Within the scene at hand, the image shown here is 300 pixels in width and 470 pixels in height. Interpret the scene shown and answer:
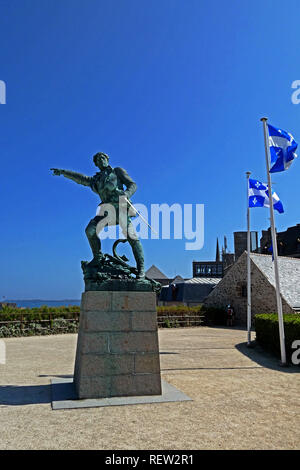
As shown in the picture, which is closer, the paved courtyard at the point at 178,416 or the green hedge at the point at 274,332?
the paved courtyard at the point at 178,416

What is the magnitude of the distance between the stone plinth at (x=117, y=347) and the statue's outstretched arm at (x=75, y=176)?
2344mm

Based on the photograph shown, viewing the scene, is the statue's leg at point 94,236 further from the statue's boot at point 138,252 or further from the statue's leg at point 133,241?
the statue's boot at point 138,252

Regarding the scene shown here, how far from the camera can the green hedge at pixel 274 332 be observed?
1133 centimetres

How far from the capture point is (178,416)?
18.1 ft

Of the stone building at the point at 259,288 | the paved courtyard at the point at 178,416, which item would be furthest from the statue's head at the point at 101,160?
the stone building at the point at 259,288

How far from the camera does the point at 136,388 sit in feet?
21.7

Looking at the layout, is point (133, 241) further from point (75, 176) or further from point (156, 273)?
point (156, 273)

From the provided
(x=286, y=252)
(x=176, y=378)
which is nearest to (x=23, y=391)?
(x=176, y=378)

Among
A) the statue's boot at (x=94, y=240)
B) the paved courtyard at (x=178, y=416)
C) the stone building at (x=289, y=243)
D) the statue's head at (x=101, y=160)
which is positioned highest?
the stone building at (x=289, y=243)

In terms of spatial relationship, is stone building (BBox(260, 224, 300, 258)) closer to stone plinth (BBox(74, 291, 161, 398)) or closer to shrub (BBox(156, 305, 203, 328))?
shrub (BBox(156, 305, 203, 328))

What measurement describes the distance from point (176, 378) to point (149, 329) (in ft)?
8.00

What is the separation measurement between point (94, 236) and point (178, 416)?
355cm

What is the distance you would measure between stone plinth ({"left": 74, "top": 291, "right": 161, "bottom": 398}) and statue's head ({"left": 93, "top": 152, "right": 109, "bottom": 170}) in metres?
2.54
